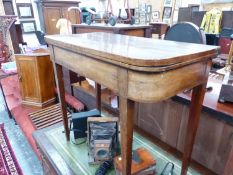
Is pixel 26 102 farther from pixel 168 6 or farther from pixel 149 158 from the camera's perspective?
pixel 168 6

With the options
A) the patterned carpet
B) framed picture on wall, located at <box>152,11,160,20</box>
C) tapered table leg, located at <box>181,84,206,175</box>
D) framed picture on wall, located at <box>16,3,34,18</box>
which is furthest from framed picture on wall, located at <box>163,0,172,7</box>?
tapered table leg, located at <box>181,84,206,175</box>

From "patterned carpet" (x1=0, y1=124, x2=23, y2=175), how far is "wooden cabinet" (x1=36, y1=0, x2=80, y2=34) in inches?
147

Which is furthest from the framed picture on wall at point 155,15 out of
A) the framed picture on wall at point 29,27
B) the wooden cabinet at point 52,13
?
the framed picture on wall at point 29,27

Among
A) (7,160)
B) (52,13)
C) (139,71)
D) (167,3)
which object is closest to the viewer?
(139,71)

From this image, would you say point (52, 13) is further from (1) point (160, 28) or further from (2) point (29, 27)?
(1) point (160, 28)

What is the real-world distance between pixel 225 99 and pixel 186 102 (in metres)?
0.19

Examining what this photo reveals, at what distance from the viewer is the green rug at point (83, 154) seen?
104 centimetres

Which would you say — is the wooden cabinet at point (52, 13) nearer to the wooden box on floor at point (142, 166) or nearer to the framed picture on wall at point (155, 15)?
the framed picture on wall at point (155, 15)

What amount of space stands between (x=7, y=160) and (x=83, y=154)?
38.3 inches

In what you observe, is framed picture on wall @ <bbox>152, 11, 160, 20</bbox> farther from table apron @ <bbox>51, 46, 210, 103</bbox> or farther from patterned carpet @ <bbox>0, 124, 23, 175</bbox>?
table apron @ <bbox>51, 46, 210, 103</bbox>

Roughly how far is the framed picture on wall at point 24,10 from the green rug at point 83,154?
16.0 feet

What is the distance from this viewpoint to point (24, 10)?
204 inches

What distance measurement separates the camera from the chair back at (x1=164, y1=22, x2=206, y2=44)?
1056 millimetres

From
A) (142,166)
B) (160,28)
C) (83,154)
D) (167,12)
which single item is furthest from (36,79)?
(167,12)
